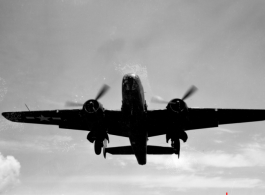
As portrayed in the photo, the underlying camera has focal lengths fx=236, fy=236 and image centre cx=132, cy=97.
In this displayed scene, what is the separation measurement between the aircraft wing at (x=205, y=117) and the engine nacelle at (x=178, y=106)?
0.37m

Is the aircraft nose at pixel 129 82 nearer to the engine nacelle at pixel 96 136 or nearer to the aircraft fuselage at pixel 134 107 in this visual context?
the aircraft fuselage at pixel 134 107

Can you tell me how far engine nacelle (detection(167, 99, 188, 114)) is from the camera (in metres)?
16.1

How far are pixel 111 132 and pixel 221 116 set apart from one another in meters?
10.2

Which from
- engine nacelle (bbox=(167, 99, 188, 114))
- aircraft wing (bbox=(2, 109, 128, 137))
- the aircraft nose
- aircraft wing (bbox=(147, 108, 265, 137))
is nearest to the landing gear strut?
aircraft wing (bbox=(147, 108, 265, 137))

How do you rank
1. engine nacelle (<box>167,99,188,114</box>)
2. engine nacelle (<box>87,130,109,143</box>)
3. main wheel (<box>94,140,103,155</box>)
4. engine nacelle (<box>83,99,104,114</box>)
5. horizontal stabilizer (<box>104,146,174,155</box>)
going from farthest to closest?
horizontal stabilizer (<box>104,146,174,155</box>), main wheel (<box>94,140,103,155</box>), engine nacelle (<box>87,130,109,143</box>), engine nacelle (<box>83,99,104,114</box>), engine nacelle (<box>167,99,188,114</box>)

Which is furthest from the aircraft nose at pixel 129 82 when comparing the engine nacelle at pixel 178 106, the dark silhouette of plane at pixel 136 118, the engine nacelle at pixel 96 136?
the engine nacelle at pixel 96 136

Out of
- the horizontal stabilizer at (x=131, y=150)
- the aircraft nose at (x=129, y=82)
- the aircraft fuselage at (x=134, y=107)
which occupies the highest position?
the aircraft nose at (x=129, y=82)

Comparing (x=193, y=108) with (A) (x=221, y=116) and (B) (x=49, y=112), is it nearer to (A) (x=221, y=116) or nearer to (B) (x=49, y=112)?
(A) (x=221, y=116)

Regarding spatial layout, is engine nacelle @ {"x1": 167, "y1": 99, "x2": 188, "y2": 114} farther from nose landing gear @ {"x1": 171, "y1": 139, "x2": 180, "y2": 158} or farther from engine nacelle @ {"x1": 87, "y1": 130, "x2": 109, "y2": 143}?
engine nacelle @ {"x1": 87, "y1": 130, "x2": 109, "y2": 143}

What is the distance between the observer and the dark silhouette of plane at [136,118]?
16.2 metres

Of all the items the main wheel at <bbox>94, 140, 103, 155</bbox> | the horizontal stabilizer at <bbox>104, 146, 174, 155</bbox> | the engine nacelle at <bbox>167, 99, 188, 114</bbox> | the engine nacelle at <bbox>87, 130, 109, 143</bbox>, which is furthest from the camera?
the horizontal stabilizer at <bbox>104, 146, 174, 155</bbox>

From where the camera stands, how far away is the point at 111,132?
2281 cm

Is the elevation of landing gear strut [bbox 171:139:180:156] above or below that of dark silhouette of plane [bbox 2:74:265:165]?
below

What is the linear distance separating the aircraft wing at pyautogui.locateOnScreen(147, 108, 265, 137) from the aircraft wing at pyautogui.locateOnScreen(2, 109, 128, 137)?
112 inches
